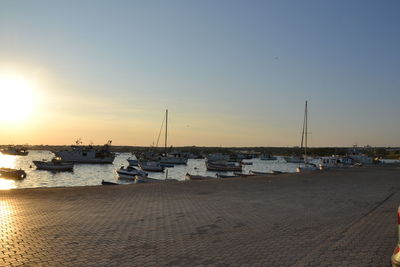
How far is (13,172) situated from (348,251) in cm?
4554

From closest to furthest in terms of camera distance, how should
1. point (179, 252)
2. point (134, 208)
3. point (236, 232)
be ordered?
point (179, 252), point (236, 232), point (134, 208)

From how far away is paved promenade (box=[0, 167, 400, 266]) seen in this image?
6535 millimetres

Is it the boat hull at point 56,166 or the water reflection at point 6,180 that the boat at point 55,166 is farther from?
the water reflection at point 6,180

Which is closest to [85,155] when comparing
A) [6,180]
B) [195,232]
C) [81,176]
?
[81,176]

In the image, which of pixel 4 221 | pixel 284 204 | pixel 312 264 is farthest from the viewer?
pixel 284 204

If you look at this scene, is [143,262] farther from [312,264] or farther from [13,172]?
[13,172]

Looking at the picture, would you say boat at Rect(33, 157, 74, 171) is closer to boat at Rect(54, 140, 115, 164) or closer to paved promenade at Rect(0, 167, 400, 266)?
boat at Rect(54, 140, 115, 164)

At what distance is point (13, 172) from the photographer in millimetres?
44719

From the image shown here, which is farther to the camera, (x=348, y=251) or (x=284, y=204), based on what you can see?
(x=284, y=204)

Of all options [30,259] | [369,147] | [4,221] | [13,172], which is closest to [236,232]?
[30,259]

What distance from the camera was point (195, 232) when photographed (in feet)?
28.4

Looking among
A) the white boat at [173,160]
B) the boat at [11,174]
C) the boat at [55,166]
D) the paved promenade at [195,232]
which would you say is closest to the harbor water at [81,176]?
the boat at [11,174]

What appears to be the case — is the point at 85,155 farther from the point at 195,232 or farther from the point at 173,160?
the point at 195,232

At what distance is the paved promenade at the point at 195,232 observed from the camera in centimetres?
654
